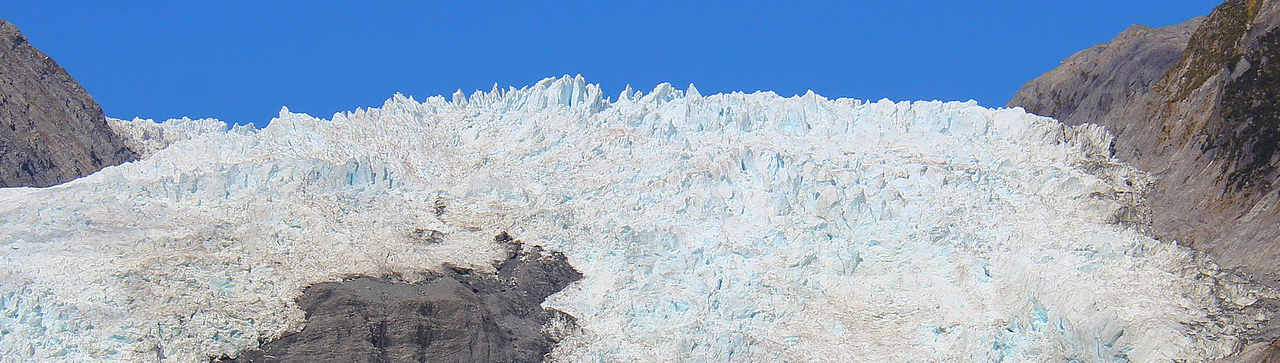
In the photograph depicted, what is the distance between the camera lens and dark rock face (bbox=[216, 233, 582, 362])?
37.8 metres

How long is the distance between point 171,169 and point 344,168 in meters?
5.29

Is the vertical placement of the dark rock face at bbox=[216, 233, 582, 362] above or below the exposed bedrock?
below

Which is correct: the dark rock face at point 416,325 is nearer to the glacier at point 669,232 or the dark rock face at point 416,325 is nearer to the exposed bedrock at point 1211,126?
the glacier at point 669,232

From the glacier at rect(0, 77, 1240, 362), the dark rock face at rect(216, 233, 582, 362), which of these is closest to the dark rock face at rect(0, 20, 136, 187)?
the glacier at rect(0, 77, 1240, 362)

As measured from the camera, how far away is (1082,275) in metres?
40.2

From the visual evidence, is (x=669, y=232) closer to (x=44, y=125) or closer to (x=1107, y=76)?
(x=1107, y=76)

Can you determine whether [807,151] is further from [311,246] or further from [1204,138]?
[311,246]

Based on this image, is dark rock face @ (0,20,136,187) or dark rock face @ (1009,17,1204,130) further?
dark rock face @ (0,20,136,187)

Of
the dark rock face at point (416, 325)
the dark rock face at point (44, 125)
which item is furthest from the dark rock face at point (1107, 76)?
the dark rock face at point (44, 125)

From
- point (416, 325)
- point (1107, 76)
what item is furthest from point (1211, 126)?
point (416, 325)

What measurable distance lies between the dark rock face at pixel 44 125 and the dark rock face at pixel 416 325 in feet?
62.8

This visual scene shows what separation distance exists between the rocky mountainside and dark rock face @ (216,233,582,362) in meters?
18.5

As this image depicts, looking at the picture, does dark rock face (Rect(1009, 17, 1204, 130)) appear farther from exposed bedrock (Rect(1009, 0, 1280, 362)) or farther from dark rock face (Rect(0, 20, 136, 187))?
dark rock face (Rect(0, 20, 136, 187))

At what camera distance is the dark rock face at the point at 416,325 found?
37.8 meters
